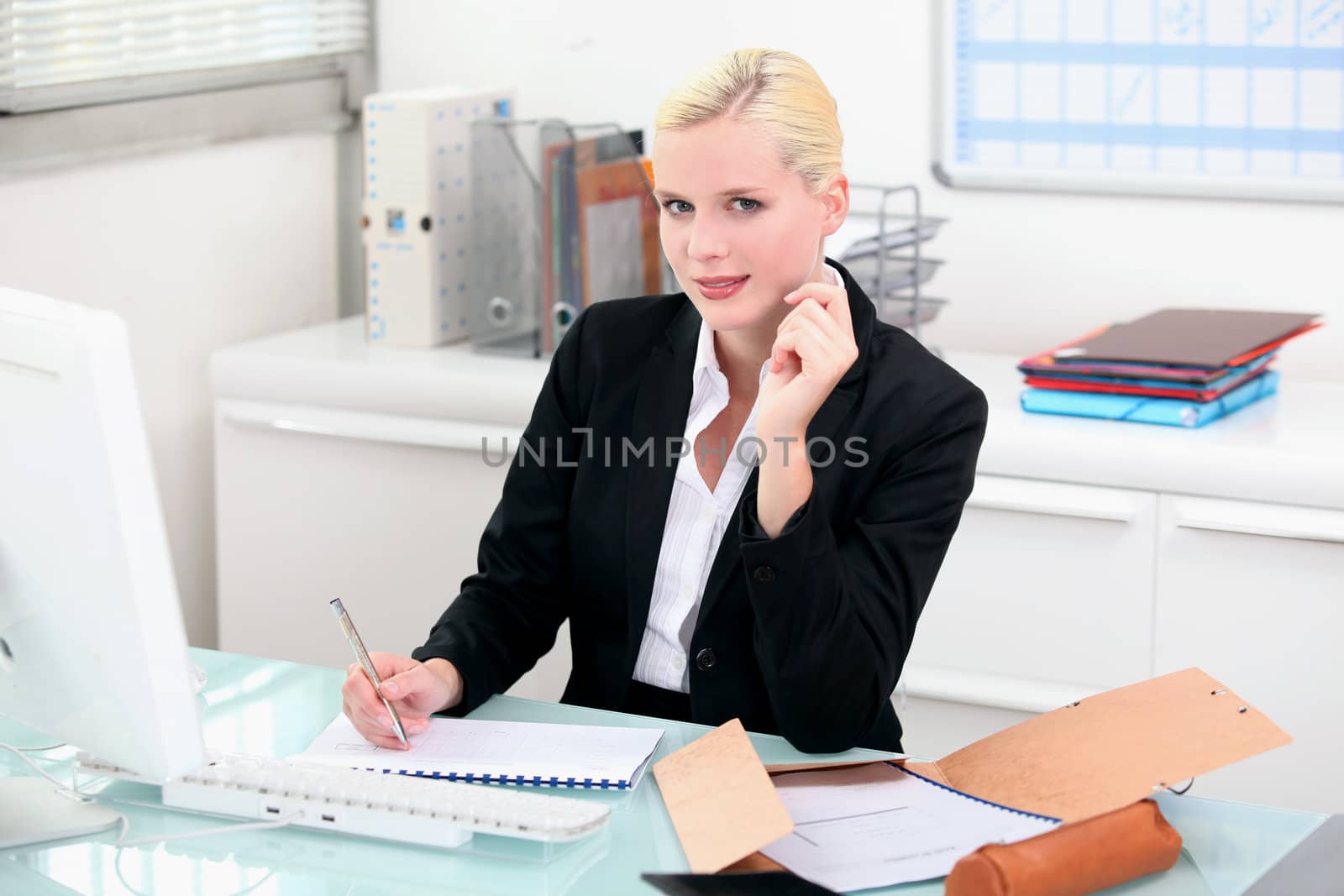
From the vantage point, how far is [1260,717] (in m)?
1.11

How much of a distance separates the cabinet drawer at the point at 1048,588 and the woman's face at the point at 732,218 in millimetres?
750

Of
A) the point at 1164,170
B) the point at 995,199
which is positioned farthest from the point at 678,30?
the point at 1164,170

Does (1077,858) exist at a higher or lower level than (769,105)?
lower

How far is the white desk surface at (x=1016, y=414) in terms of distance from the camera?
75.7 inches

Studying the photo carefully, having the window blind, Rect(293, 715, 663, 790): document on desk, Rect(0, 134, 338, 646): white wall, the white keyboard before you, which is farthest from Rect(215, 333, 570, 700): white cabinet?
the white keyboard

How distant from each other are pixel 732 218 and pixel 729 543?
31 centimetres

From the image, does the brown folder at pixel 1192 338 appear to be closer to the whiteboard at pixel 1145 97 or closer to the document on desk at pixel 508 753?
the whiteboard at pixel 1145 97

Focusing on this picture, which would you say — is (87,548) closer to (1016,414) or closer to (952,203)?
(1016,414)

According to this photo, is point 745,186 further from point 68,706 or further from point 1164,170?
point 1164,170

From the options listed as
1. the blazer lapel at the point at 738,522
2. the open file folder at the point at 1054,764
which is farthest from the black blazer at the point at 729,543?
the open file folder at the point at 1054,764

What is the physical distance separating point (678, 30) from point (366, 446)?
90cm

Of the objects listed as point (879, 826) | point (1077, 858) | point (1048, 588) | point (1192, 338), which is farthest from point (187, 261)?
point (1077, 858)

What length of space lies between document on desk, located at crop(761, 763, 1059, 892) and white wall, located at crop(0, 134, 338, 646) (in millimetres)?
1562

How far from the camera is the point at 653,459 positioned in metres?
1.54
